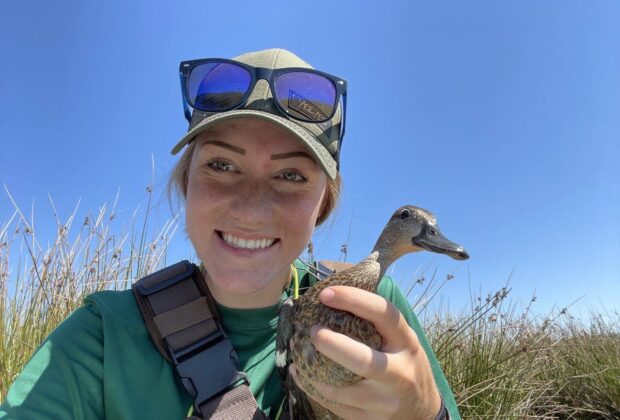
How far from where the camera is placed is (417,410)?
1862 mm

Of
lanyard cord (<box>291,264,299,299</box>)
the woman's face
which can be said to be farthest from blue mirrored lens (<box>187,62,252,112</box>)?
lanyard cord (<box>291,264,299,299</box>)

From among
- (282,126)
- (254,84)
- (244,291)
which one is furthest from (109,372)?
(254,84)

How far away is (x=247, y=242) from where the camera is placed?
2.15 meters

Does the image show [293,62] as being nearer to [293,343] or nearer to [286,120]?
[286,120]

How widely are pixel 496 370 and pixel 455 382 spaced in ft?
1.58

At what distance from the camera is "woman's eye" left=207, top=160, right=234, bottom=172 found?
2.16 metres

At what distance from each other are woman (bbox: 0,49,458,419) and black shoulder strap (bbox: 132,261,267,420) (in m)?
0.10

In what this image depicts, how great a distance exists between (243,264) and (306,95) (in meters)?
0.82

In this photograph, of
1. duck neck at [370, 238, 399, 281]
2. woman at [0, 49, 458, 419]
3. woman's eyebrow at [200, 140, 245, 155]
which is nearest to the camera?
woman at [0, 49, 458, 419]

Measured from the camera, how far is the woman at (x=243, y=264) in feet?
6.11

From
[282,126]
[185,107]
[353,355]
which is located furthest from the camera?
[185,107]

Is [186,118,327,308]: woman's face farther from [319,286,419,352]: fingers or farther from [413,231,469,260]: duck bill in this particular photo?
[413,231,469,260]: duck bill

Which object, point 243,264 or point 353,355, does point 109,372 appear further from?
point 353,355

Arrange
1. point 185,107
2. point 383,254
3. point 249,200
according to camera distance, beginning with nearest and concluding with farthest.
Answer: point 249,200
point 185,107
point 383,254
